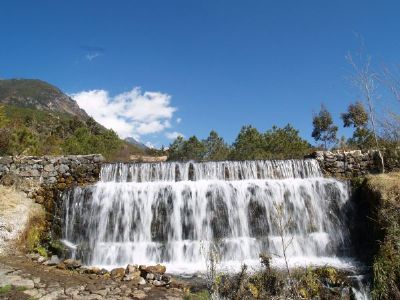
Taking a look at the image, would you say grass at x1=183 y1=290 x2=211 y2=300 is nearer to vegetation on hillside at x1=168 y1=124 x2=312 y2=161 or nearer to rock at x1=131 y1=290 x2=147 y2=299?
rock at x1=131 y1=290 x2=147 y2=299

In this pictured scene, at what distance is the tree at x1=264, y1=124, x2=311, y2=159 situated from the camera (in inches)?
1101

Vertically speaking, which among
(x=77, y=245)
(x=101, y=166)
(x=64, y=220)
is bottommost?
(x=77, y=245)

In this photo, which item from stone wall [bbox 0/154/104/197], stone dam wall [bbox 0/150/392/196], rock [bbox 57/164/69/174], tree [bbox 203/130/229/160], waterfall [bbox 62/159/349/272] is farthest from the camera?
tree [bbox 203/130/229/160]

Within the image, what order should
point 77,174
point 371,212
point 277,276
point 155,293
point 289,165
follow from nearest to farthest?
point 155,293 → point 277,276 → point 371,212 → point 77,174 → point 289,165

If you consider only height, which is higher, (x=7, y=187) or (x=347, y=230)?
(x=7, y=187)

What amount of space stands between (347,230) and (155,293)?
8521mm

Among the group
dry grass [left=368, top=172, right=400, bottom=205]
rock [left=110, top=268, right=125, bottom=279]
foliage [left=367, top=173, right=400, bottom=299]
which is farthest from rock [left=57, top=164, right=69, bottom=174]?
dry grass [left=368, top=172, right=400, bottom=205]

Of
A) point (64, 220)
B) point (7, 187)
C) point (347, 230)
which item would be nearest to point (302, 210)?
point (347, 230)

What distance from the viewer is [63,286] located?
823cm

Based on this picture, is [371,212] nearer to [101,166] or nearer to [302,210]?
[302,210]

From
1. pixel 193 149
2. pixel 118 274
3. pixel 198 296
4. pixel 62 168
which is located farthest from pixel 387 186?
pixel 193 149

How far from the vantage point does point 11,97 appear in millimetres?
170250

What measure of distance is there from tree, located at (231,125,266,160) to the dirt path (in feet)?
64.9

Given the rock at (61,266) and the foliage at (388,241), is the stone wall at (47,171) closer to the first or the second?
the rock at (61,266)
